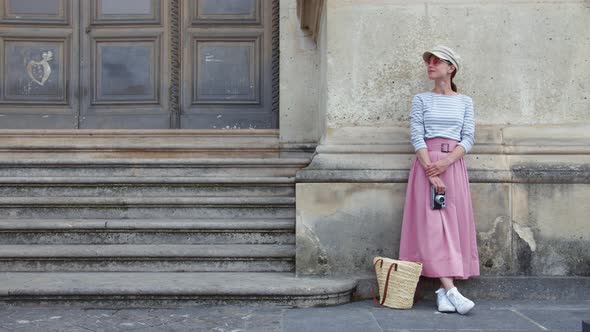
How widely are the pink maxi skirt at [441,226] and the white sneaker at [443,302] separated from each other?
0.12m

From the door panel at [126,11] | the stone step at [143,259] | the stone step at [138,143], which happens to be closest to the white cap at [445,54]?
the stone step at [143,259]

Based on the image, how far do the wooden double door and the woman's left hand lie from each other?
2.85 metres

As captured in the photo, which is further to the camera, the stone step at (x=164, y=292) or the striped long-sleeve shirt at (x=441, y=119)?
the striped long-sleeve shirt at (x=441, y=119)

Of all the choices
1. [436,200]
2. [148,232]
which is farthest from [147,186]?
[436,200]

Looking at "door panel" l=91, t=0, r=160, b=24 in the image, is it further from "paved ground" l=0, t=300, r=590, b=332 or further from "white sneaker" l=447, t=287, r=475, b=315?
"white sneaker" l=447, t=287, r=475, b=315

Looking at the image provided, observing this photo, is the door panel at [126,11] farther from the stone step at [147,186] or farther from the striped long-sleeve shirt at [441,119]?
the striped long-sleeve shirt at [441,119]

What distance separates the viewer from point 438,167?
16.4ft

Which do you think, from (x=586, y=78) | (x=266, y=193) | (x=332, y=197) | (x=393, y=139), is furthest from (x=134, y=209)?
(x=586, y=78)

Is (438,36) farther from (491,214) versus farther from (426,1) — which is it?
(491,214)

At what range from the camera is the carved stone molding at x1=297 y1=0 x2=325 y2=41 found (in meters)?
6.35

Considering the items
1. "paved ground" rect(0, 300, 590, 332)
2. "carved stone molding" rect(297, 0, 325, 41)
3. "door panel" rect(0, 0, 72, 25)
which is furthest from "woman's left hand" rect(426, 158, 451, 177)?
"door panel" rect(0, 0, 72, 25)

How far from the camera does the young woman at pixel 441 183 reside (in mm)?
4957

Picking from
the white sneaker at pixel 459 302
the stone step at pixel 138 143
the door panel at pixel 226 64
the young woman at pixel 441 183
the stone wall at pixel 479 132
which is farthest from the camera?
the door panel at pixel 226 64

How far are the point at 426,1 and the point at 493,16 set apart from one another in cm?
50
